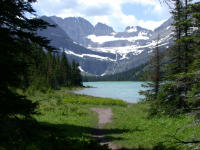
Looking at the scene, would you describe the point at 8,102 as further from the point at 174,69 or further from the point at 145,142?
the point at 174,69

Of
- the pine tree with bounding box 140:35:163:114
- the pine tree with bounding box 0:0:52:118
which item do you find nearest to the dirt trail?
the pine tree with bounding box 140:35:163:114

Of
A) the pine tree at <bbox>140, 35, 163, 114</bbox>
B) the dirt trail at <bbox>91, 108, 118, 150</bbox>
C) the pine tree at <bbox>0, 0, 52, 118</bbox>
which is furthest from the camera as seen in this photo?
the pine tree at <bbox>140, 35, 163, 114</bbox>

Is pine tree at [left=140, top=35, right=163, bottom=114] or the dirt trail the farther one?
pine tree at [left=140, top=35, right=163, bottom=114]

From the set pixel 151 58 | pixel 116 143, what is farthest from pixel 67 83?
pixel 116 143

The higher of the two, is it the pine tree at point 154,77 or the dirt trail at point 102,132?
the pine tree at point 154,77

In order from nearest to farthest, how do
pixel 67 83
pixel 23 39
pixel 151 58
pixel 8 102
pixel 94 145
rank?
pixel 8 102
pixel 94 145
pixel 23 39
pixel 151 58
pixel 67 83

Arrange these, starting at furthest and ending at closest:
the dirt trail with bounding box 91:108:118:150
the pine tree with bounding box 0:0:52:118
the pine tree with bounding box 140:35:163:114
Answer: the pine tree with bounding box 140:35:163:114 → the dirt trail with bounding box 91:108:118:150 → the pine tree with bounding box 0:0:52:118

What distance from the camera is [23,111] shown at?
319 inches

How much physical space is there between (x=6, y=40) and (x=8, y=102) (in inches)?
94.6

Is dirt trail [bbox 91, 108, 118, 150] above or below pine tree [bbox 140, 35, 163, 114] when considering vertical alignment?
below

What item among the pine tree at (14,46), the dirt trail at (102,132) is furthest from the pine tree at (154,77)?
the pine tree at (14,46)

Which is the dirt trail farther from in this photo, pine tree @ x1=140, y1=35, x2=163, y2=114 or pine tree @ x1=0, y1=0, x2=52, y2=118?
pine tree @ x1=0, y1=0, x2=52, y2=118

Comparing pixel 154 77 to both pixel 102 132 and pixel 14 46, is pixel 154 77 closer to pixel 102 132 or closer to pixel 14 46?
pixel 102 132

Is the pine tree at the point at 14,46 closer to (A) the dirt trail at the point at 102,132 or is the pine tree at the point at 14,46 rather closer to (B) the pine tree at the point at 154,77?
(A) the dirt trail at the point at 102,132
